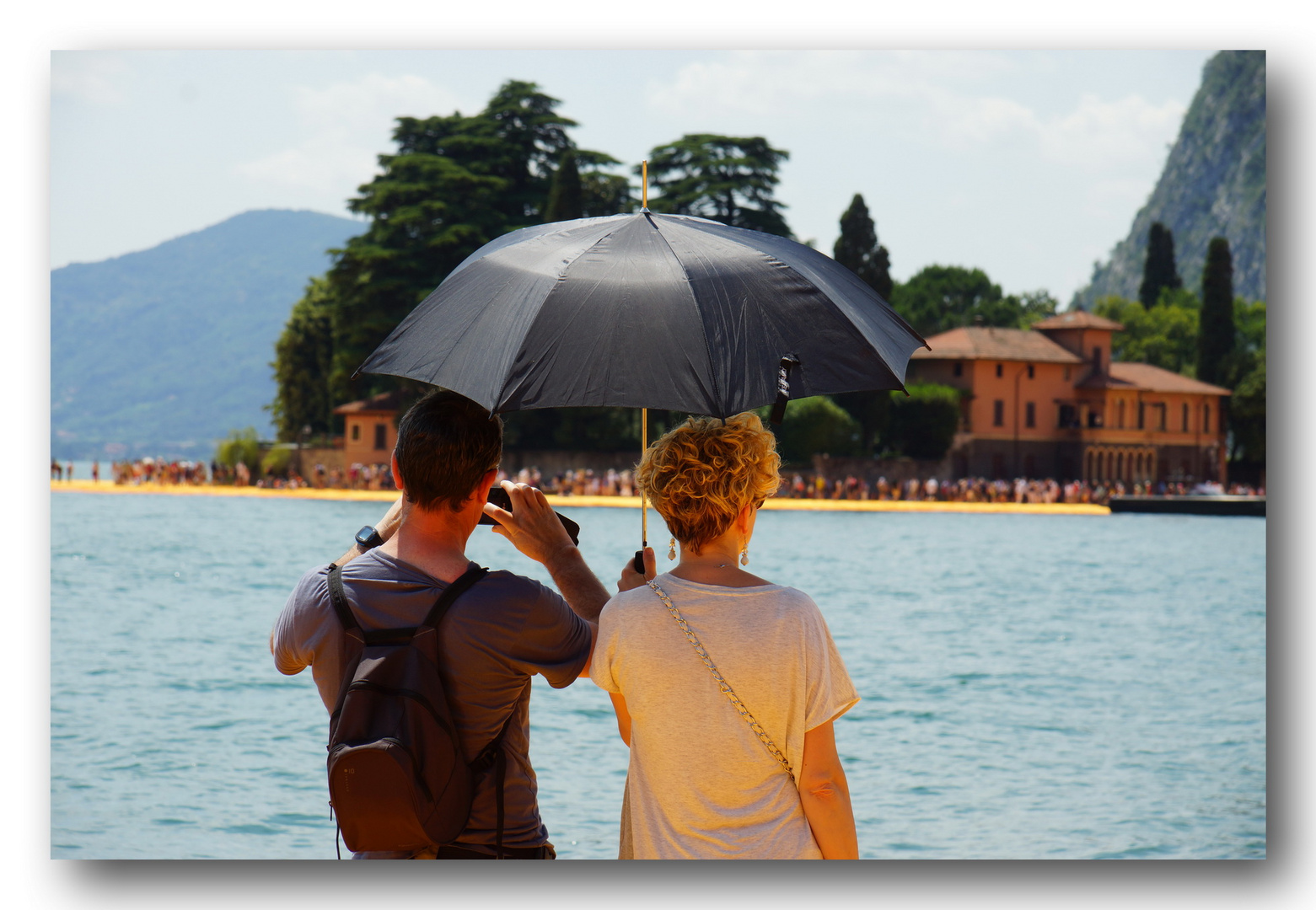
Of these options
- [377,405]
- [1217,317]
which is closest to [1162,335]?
[1217,317]

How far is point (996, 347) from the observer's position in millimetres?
45719

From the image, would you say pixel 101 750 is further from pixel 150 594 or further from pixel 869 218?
pixel 869 218

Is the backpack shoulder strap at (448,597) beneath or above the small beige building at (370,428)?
beneath

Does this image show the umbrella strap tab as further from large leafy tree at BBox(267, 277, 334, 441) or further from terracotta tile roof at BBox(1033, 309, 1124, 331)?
large leafy tree at BBox(267, 277, 334, 441)

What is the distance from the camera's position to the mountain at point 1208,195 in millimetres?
106562

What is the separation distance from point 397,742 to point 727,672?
0.53 meters

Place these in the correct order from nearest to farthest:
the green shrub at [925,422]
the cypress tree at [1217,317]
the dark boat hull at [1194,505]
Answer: the dark boat hull at [1194,505], the green shrub at [925,422], the cypress tree at [1217,317]

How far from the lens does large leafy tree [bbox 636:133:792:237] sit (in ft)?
136

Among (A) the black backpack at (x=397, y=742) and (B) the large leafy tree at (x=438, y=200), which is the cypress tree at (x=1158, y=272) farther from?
(A) the black backpack at (x=397, y=742)

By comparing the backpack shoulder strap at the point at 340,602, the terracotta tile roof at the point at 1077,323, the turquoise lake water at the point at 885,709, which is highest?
the terracotta tile roof at the point at 1077,323

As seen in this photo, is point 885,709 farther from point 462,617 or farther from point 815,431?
point 815,431

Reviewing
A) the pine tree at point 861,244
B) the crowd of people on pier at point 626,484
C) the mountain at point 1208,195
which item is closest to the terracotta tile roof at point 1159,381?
the crowd of people on pier at point 626,484
